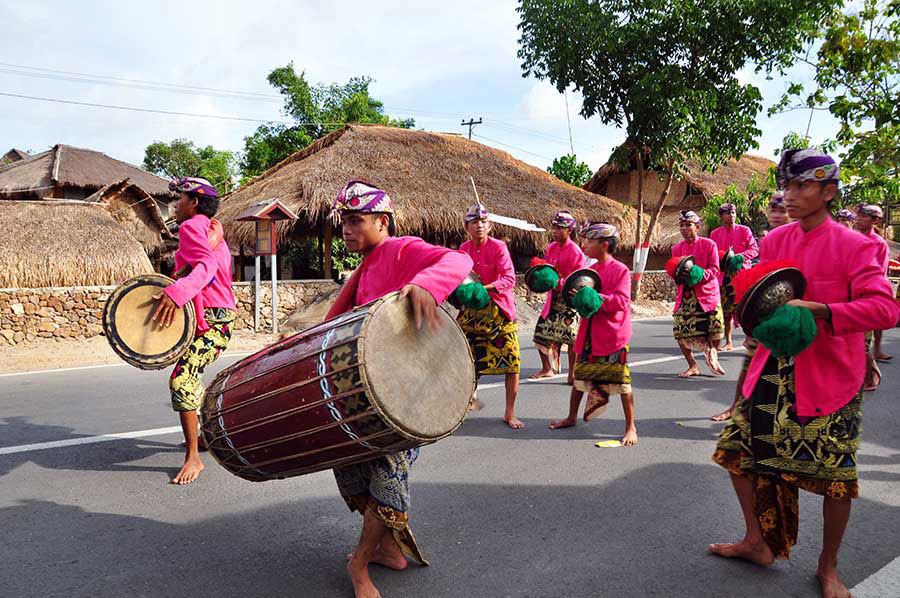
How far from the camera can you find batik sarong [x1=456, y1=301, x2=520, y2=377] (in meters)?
5.61

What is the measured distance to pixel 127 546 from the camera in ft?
10.6

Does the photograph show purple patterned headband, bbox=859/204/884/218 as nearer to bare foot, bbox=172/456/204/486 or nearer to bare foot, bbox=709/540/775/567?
bare foot, bbox=709/540/775/567

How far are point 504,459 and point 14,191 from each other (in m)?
23.4

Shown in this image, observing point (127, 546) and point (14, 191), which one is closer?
point (127, 546)

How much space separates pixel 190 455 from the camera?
4.26 m

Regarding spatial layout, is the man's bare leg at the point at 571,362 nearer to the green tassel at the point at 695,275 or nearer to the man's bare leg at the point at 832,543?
the green tassel at the point at 695,275

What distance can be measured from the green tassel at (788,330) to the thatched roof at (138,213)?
71.7 feet

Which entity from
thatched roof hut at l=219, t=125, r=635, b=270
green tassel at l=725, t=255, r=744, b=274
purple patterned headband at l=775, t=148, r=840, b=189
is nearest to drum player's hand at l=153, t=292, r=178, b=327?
purple patterned headband at l=775, t=148, r=840, b=189

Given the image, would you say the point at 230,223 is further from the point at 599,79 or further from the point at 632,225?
the point at 632,225

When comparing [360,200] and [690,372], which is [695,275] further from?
[360,200]

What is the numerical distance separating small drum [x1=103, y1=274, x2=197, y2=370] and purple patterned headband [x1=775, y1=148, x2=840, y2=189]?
320cm

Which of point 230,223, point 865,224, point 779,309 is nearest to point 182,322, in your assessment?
point 779,309


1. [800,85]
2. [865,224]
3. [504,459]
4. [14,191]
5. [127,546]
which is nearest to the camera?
[127,546]

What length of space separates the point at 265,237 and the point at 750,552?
34.4ft
